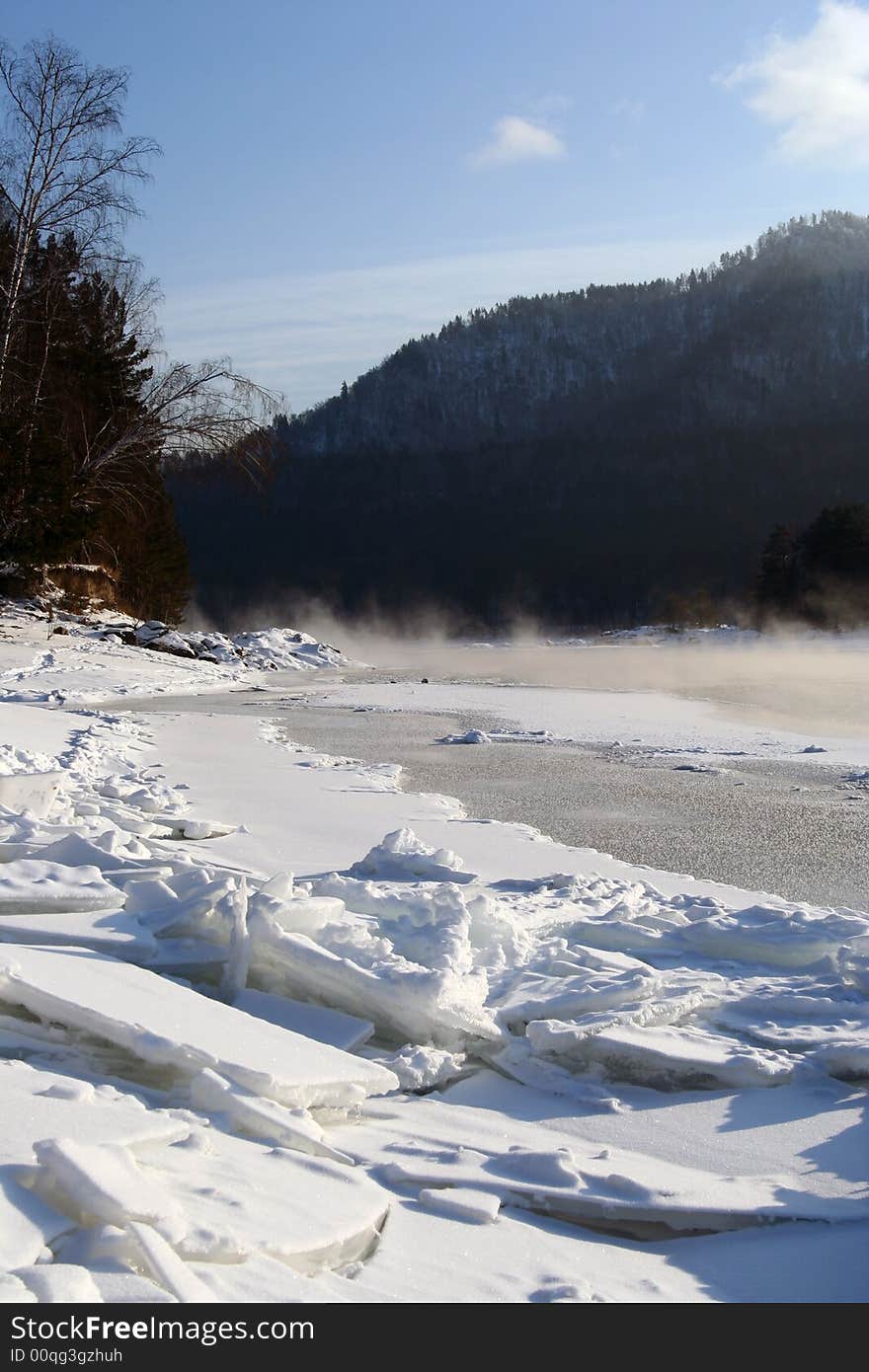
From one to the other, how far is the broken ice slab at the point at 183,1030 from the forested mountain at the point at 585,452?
257ft

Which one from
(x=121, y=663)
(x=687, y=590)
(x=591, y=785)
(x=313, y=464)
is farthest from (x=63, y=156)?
(x=313, y=464)

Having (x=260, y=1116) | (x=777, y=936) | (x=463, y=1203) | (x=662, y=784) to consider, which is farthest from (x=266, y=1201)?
(x=662, y=784)

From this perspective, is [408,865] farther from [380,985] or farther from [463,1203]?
[463,1203]

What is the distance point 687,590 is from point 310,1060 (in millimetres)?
79385

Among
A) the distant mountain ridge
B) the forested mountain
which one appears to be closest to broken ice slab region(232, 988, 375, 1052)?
the forested mountain

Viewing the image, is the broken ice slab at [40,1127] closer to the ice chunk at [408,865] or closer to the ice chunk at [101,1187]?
the ice chunk at [101,1187]

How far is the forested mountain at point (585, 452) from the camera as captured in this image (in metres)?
88.3

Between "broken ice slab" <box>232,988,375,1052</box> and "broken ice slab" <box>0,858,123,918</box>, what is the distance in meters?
0.78

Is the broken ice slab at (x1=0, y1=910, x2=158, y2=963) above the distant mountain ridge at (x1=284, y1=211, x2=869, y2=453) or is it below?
below

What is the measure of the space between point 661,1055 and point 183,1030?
48.8 inches

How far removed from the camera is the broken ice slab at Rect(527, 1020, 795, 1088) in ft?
9.54

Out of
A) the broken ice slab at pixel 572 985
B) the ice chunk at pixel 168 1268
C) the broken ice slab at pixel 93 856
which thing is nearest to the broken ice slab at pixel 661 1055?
the broken ice slab at pixel 572 985

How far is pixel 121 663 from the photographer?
18.8 m

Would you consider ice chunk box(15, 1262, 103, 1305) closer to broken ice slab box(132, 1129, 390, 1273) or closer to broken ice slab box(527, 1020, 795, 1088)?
broken ice slab box(132, 1129, 390, 1273)
